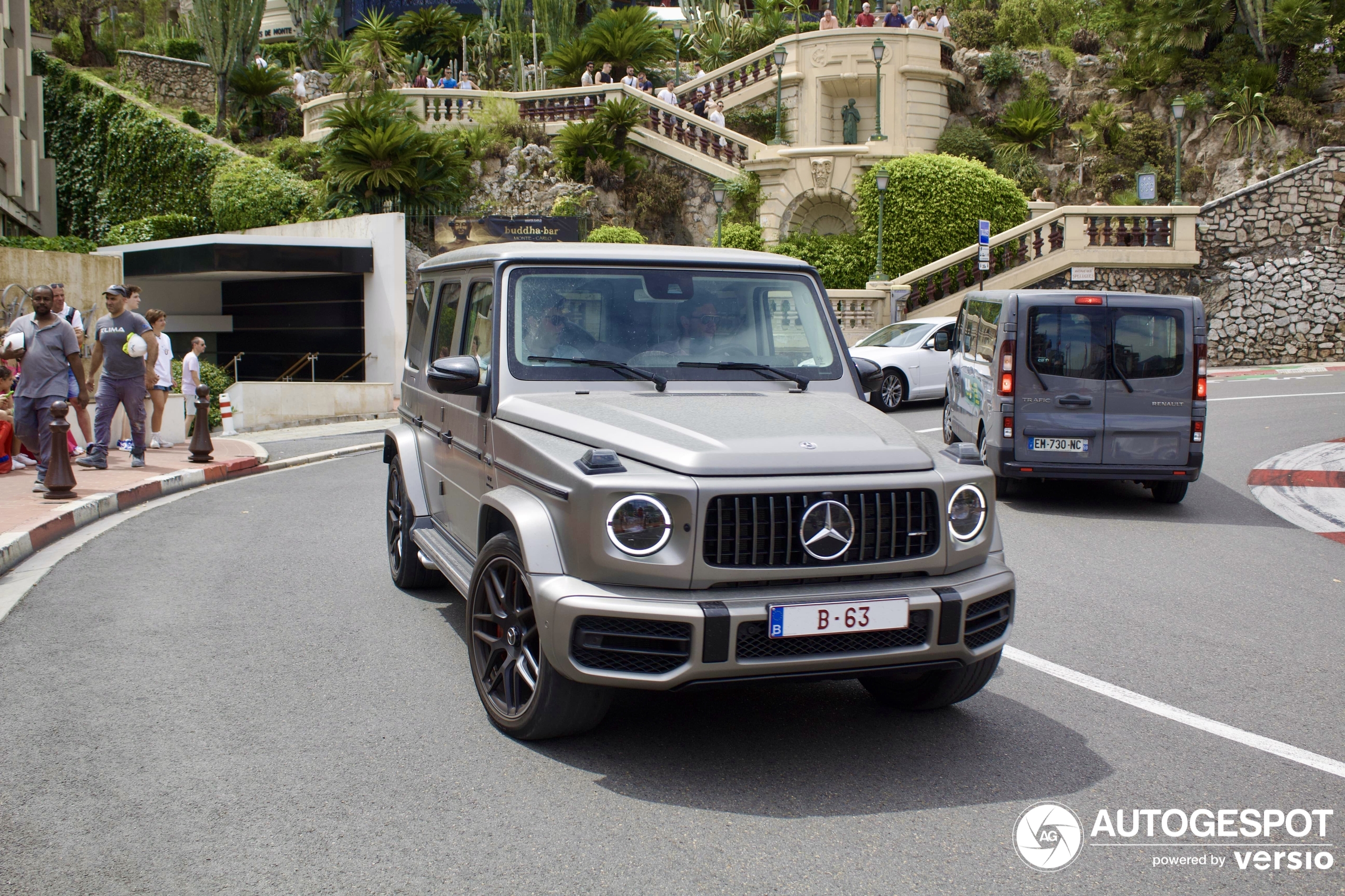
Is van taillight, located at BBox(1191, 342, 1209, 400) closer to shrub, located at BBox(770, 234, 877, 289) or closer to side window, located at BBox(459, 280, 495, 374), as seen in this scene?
side window, located at BBox(459, 280, 495, 374)

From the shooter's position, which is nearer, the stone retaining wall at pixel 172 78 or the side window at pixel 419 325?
the side window at pixel 419 325

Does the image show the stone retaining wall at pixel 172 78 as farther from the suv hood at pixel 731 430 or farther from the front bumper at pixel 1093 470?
the suv hood at pixel 731 430

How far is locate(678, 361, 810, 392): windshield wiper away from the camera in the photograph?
5.35 meters

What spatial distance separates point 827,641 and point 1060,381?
7.19 metres

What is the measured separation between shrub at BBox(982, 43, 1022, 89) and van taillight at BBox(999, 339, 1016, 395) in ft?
A: 122

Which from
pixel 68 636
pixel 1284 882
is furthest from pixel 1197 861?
pixel 68 636

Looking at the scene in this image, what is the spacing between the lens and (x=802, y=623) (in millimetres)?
4047

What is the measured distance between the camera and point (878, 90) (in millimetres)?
→ 37906

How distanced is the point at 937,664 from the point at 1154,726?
1.30 m

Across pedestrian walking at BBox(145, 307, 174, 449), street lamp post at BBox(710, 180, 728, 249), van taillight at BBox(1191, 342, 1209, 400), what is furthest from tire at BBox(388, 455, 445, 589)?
street lamp post at BBox(710, 180, 728, 249)

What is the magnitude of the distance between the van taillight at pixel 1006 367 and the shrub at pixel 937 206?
74.6 feet

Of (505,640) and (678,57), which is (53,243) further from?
(678,57)

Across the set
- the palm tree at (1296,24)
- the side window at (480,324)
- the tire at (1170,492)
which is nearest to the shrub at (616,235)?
the palm tree at (1296,24)

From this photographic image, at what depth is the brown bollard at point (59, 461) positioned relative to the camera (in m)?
10.2
